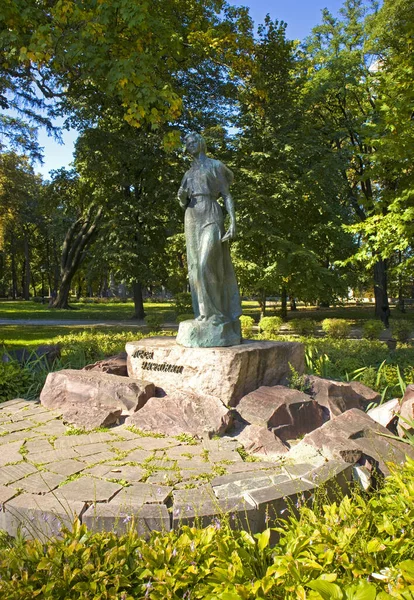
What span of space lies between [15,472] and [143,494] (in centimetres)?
113

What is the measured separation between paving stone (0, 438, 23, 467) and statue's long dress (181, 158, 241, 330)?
2.60 metres

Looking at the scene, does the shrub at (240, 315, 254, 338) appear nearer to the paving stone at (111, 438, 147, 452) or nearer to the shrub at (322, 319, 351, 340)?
the shrub at (322, 319, 351, 340)

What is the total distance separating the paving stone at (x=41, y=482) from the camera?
10.9 ft

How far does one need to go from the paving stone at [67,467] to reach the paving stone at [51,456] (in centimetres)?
9

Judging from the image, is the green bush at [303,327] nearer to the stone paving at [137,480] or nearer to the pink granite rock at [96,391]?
the pink granite rock at [96,391]

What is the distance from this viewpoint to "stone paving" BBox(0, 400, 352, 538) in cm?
283

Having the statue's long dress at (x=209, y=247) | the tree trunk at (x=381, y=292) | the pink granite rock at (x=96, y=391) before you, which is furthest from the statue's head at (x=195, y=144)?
the tree trunk at (x=381, y=292)

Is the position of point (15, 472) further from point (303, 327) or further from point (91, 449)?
point (303, 327)

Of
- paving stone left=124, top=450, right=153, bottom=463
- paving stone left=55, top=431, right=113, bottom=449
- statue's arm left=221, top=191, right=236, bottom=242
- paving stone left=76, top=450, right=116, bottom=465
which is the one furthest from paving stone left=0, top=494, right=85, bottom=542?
statue's arm left=221, top=191, right=236, bottom=242

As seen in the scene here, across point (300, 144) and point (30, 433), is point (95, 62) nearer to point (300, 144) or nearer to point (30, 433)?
point (30, 433)

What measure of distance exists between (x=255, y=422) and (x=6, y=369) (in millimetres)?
3769

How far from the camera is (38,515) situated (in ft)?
9.39

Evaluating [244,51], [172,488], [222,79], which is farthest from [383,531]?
[222,79]

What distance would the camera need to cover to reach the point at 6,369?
6.59 metres
